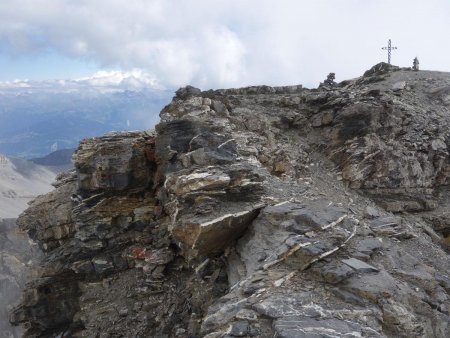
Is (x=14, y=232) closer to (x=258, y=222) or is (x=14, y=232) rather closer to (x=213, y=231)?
(x=213, y=231)

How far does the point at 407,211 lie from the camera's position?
19.2 meters

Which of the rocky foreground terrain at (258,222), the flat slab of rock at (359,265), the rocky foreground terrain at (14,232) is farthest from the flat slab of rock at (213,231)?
the rocky foreground terrain at (14,232)

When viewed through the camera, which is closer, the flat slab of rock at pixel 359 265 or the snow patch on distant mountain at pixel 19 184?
the flat slab of rock at pixel 359 265

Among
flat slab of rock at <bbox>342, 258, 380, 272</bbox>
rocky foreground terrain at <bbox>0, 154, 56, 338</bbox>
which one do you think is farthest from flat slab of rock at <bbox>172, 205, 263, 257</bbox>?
rocky foreground terrain at <bbox>0, 154, 56, 338</bbox>

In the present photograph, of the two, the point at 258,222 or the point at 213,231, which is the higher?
the point at 258,222

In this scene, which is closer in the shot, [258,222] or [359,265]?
[359,265]

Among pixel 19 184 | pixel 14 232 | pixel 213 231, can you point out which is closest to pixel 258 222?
pixel 213 231

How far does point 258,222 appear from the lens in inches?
587

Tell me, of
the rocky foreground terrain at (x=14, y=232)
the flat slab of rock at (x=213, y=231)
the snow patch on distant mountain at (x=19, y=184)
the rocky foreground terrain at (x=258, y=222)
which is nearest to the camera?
the rocky foreground terrain at (x=258, y=222)

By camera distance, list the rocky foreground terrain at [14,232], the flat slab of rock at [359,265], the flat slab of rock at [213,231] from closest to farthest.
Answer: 1. the flat slab of rock at [359,265]
2. the flat slab of rock at [213,231]
3. the rocky foreground terrain at [14,232]

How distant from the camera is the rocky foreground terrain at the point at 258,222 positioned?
1155 centimetres

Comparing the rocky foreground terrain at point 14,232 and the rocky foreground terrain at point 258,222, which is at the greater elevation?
the rocky foreground terrain at point 258,222

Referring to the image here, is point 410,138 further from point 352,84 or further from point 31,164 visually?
point 31,164

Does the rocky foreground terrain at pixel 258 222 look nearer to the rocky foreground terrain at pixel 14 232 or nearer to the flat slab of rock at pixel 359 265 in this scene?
the flat slab of rock at pixel 359 265
